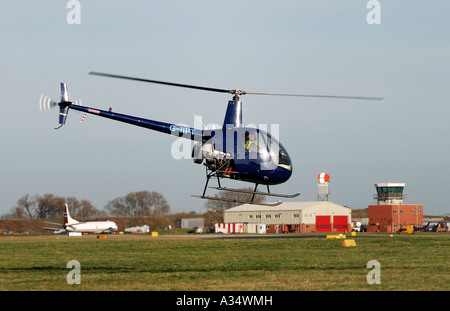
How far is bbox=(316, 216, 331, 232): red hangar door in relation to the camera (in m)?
130

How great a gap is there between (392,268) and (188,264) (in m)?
12.7

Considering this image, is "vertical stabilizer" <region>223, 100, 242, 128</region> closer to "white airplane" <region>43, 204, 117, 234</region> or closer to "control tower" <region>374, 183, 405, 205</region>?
"white airplane" <region>43, 204, 117, 234</region>

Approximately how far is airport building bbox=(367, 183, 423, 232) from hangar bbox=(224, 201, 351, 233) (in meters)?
5.90

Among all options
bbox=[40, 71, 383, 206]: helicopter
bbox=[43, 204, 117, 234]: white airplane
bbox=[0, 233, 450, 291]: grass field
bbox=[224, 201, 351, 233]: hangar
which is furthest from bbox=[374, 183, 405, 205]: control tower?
bbox=[40, 71, 383, 206]: helicopter

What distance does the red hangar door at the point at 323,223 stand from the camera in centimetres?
13025

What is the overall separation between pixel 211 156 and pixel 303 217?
99.4 metres

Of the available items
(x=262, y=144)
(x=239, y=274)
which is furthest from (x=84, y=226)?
(x=262, y=144)

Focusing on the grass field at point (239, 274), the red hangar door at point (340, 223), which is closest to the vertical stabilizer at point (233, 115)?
the grass field at point (239, 274)

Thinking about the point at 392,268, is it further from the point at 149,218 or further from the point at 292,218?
the point at 149,218

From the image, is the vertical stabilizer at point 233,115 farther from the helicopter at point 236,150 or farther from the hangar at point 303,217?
the hangar at point 303,217

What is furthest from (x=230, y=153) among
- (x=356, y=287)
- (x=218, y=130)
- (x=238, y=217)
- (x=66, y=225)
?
(x=238, y=217)

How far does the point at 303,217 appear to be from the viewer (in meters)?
128

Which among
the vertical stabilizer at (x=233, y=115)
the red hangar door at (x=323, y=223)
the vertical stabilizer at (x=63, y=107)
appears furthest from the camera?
the red hangar door at (x=323, y=223)

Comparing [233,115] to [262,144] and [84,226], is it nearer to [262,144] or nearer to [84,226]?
[262,144]
